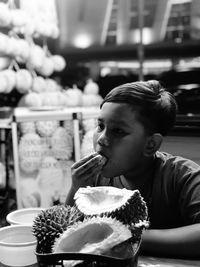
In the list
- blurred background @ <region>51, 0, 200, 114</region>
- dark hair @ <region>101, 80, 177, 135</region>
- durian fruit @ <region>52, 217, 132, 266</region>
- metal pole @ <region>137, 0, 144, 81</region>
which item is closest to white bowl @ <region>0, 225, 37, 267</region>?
durian fruit @ <region>52, 217, 132, 266</region>

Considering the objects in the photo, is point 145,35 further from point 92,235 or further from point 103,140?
point 92,235

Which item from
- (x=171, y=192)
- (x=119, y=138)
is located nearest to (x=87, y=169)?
(x=119, y=138)

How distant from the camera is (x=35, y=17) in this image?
245 centimetres

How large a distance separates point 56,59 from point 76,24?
0.34 metres

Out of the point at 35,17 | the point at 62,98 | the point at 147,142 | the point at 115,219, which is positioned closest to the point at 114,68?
the point at 62,98

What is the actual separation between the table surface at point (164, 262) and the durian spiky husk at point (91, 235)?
165 millimetres

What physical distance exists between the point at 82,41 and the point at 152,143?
1.91 m

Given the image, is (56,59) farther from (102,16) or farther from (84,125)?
(84,125)

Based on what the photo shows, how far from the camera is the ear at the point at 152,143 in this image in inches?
41.4

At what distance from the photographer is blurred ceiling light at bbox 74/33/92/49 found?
277 centimetres

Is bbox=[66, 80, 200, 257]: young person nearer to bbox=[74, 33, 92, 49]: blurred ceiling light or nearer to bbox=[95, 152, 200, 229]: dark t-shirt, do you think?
bbox=[95, 152, 200, 229]: dark t-shirt

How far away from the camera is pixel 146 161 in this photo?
1.10 metres

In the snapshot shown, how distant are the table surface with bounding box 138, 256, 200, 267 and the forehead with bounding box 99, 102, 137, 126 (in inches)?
14.8

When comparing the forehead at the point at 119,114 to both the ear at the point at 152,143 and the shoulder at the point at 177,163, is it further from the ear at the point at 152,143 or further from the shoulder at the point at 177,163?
the shoulder at the point at 177,163
